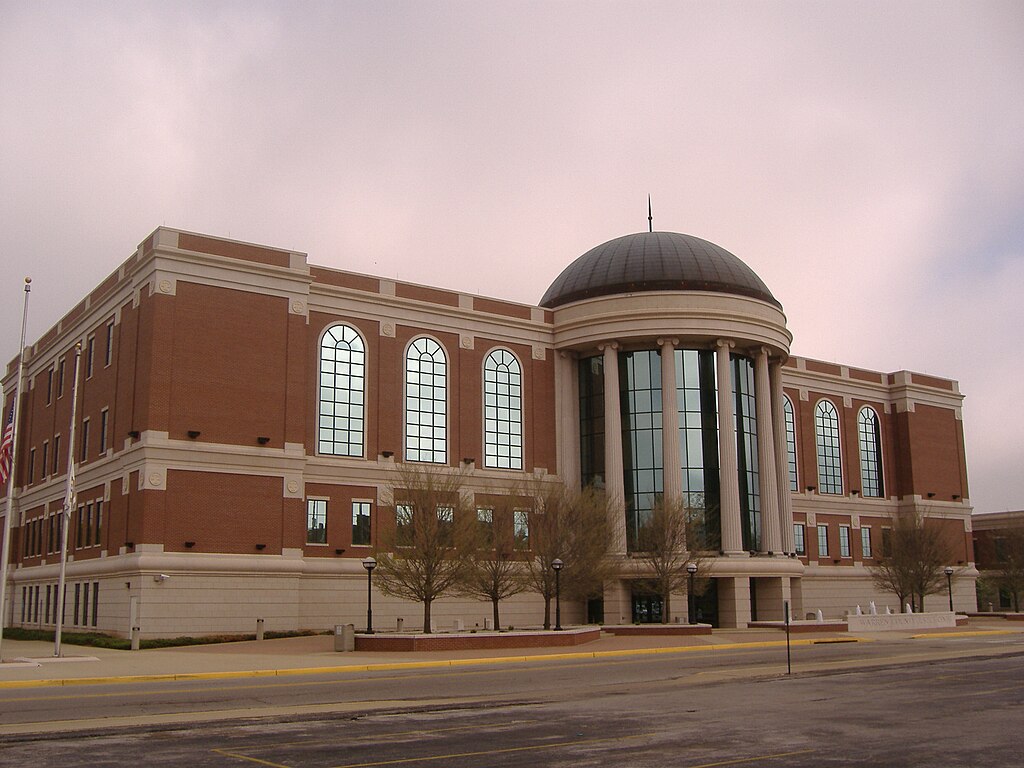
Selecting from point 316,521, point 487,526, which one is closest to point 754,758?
point 487,526

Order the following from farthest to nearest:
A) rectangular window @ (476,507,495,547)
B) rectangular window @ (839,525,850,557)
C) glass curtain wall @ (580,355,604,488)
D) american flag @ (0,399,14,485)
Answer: rectangular window @ (839,525,850,557) < glass curtain wall @ (580,355,604,488) < rectangular window @ (476,507,495,547) < american flag @ (0,399,14,485)

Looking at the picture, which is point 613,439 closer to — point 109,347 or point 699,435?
point 699,435

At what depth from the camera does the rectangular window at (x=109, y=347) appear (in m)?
52.2

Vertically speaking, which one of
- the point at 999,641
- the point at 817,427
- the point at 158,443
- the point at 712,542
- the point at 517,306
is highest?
the point at 517,306

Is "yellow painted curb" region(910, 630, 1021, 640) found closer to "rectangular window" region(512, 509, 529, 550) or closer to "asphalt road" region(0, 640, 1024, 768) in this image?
"rectangular window" region(512, 509, 529, 550)

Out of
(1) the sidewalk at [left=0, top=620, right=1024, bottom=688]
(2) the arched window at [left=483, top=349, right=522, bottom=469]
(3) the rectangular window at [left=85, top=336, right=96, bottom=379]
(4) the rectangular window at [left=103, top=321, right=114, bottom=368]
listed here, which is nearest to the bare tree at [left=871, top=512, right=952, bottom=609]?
(1) the sidewalk at [left=0, top=620, right=1024, bottom=688]

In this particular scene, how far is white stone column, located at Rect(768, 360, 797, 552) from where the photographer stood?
63469 mm

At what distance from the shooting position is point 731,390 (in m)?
59.8

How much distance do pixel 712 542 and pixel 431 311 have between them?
20.4m

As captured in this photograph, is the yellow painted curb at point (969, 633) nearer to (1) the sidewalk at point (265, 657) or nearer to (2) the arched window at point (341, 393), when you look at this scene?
(1) the sidewalk at point (265, 657)

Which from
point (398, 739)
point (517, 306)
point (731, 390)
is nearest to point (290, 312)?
point (517, 306)

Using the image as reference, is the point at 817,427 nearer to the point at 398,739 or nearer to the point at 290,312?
the point at 290,312

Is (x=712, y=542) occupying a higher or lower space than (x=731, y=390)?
lower

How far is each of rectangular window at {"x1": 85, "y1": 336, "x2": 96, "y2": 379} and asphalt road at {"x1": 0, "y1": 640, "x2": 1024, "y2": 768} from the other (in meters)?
33.6
